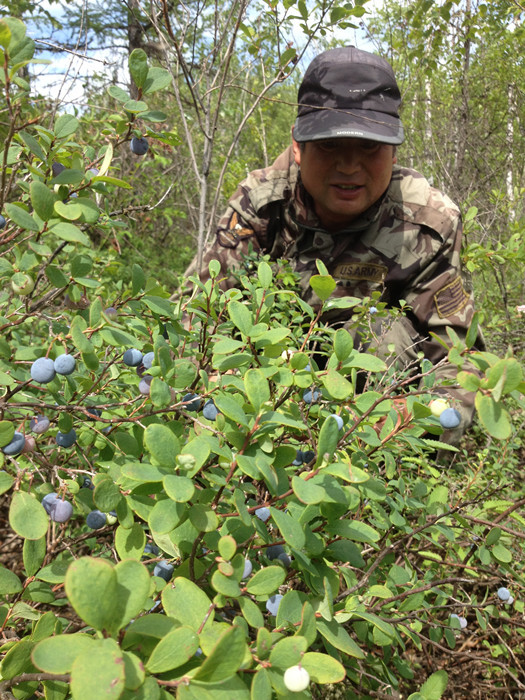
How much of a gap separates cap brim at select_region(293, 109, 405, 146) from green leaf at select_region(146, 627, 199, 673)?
2.15m

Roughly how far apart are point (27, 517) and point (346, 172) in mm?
2170

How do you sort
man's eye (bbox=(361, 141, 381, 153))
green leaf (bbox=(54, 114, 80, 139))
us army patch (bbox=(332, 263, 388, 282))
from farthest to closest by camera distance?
1. us army patch (bbox=(332, 263, 388, 282))
2. man's eye (bbox=(361, 141, 381, 153))
3. green leaf (bbox=(54, 114, 80, 139))

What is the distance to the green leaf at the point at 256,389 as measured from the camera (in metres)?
0.71

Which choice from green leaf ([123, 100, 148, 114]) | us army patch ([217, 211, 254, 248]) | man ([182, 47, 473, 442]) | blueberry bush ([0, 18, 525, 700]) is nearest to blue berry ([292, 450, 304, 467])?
blueberry bush ([0, 18, 525, 700])

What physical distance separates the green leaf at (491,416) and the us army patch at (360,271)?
7.86 feet

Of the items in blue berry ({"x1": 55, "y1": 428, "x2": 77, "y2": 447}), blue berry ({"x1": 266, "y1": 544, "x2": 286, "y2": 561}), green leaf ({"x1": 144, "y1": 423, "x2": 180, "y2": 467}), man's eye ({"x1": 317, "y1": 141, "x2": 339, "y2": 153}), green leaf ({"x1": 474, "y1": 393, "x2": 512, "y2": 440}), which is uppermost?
man's eye ({"x1": 317, "y1": 141, "x2": 339, "y2": 153})

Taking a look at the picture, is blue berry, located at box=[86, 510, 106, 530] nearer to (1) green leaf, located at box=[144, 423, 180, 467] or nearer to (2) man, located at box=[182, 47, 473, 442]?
(1) green leaf, located at box=[144, 423, 180, 467]

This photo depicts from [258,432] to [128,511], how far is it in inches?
8.8

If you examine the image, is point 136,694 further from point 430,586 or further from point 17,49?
point 17,49

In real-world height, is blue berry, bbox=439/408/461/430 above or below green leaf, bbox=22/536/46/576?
above

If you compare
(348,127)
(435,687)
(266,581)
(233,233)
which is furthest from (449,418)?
(233,233)

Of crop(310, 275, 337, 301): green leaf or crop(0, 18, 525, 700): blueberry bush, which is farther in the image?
crop(310, 275, 337, 301): green leaf

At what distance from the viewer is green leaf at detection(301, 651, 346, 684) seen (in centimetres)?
58

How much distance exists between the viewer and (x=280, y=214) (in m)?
3.07
